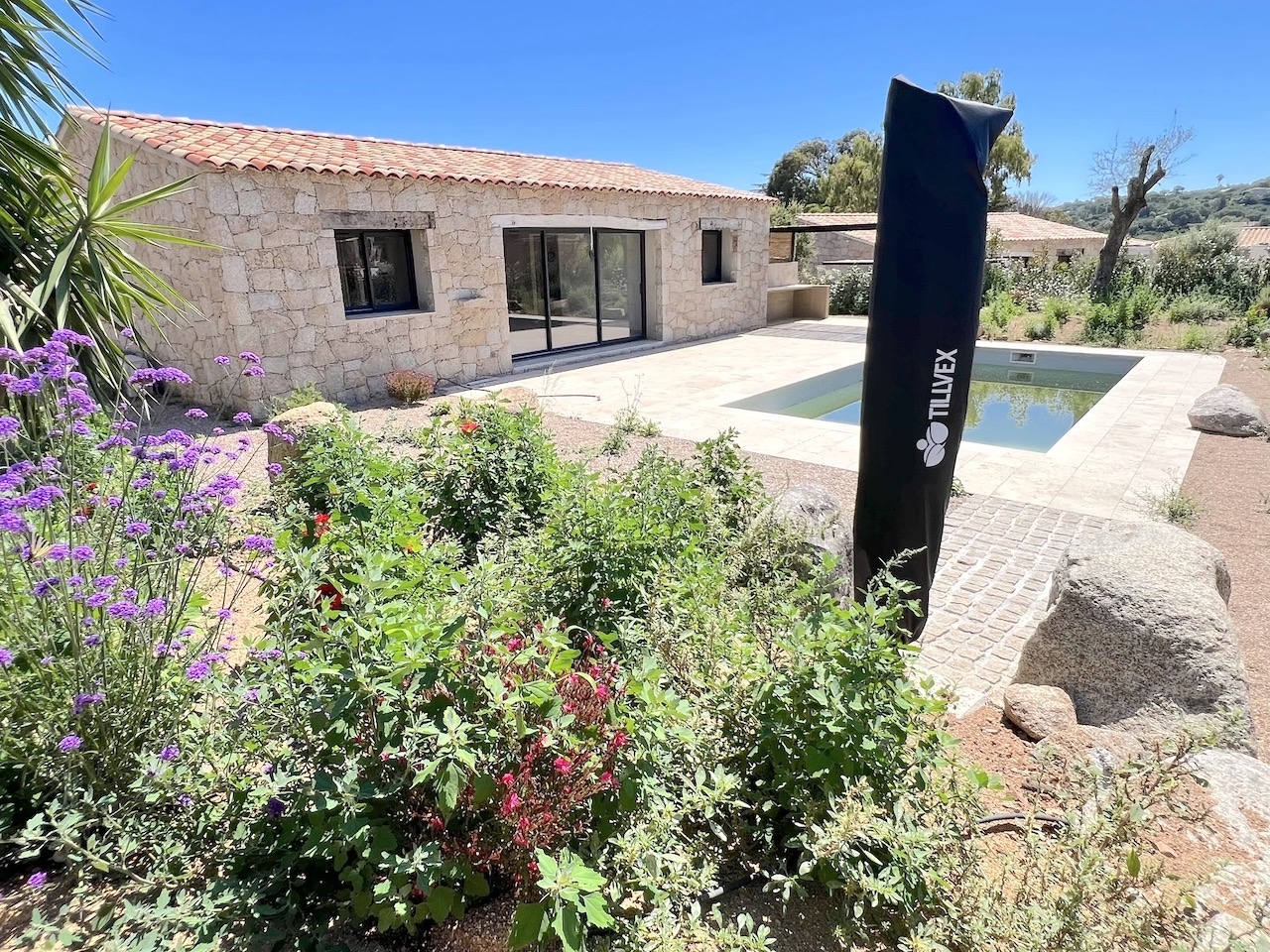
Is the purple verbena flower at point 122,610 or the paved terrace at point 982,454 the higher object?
the purple verbena flower at point 122,610

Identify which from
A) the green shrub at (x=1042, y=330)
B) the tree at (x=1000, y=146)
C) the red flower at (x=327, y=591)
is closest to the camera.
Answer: the red flower at (x=327, y=591)

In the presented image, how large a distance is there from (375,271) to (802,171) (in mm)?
44614

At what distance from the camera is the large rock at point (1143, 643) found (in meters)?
3.00

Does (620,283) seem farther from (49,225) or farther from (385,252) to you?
(49,225)

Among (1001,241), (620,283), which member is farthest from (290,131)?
(1001,241)

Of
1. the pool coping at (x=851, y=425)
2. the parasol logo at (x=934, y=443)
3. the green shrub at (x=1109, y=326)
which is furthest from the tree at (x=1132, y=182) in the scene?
the parasol logo at (x=934, y=443)

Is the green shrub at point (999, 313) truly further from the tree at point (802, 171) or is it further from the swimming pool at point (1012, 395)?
the tree at point (802, 171)

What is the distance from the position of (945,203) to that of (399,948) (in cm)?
323

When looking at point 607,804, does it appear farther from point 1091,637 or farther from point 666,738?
point 1091,637

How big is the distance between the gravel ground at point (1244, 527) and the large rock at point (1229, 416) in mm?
177

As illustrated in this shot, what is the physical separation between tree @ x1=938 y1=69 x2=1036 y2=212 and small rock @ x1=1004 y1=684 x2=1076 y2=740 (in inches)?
1670

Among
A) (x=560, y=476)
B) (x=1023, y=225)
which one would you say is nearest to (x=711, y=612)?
(x=560, y=476)

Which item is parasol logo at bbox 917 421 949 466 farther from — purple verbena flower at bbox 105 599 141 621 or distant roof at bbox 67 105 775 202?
distant roof at bbox 67 105 775 202

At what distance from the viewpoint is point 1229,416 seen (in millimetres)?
8570
